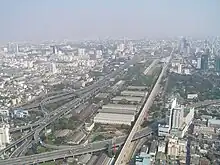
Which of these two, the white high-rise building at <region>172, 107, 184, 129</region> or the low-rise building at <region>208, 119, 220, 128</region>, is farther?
the low-rise building at <region>208, 119, 220, 128</region>

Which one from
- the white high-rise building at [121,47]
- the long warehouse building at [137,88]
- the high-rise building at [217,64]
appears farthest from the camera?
the white high-rise building at [121,47]

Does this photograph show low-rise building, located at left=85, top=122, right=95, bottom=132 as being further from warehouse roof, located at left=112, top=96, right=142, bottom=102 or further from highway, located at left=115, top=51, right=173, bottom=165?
warehouse roof, located at left=112, top=96, right=142, bottom=102

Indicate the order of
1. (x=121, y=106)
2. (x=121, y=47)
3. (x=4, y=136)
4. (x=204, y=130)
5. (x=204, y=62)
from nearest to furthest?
1. (x=4, y=136)
2. (x=204, y=130)
3. (x=121, y=106)
4. (x=204, y=62)
5. (x=121, y=47)

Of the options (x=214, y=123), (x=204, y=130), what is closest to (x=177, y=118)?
(x=204, y=130)

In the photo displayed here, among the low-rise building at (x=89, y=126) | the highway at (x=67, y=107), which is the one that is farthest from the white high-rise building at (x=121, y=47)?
the low-rise building at (x=89, y=126)

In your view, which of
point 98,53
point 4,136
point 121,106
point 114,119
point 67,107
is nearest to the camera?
point 4,136

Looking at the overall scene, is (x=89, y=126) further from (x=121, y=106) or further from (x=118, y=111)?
(x=121, y=106)

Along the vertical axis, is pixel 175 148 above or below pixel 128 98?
below

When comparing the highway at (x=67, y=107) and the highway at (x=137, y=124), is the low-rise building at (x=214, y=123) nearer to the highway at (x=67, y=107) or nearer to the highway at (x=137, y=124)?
the highway at (x=137, y=124)

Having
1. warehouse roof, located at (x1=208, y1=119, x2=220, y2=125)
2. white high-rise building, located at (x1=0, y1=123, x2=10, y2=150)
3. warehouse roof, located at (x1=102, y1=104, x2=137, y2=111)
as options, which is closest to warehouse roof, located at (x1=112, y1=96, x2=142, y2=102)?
warehouse roof, located at (x1=102, y1=104, x2=137, y2=111)
